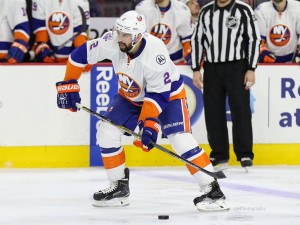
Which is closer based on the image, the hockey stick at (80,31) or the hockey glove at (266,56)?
the hockey stick at (80,31)

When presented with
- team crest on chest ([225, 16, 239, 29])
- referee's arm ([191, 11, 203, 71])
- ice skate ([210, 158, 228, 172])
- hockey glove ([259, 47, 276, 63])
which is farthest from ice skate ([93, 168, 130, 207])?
hockey glove ([259, 47, 276, 63])

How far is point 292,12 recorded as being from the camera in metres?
8.24

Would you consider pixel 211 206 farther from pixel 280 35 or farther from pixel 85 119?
pixel 280 35

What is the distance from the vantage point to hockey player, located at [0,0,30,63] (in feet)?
25.2

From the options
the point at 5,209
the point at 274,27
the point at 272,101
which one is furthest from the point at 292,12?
the point at 5,209

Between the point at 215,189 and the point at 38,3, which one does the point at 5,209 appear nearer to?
the point at 215,189

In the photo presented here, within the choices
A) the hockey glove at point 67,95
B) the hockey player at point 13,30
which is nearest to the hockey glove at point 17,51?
the hockey player at point 13,30

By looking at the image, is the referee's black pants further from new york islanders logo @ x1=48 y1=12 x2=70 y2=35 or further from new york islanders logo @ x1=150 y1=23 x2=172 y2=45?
new york islanders logo @ x1=48 y1=12 x2=70 y2=35

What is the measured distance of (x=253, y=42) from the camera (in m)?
7.38

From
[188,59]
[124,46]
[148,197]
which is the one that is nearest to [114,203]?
[148,197]

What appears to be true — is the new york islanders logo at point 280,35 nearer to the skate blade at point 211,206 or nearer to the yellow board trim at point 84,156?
the yellow board trim at point 84,156

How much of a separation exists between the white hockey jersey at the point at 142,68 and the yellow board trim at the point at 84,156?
196cm

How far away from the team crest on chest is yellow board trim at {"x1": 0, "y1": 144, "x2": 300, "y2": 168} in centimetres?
104

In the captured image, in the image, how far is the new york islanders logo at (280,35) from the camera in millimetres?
8219
